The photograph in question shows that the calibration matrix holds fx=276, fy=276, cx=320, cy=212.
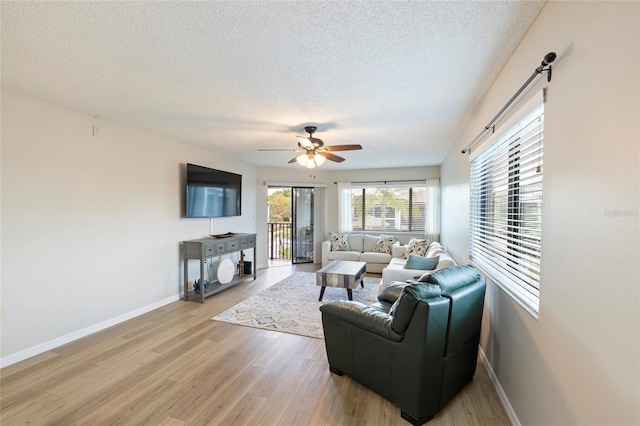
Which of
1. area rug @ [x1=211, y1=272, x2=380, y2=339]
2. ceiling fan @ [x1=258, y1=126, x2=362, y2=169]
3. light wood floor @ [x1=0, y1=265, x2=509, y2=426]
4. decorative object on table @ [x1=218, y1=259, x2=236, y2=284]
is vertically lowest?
light wood floor @ [x1=0, y1=265, x2=509, y2=426]

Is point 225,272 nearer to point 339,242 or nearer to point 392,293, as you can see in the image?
point 339,242

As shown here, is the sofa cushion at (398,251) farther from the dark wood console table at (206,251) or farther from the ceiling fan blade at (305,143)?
the ceiling fan blade at (305,143)

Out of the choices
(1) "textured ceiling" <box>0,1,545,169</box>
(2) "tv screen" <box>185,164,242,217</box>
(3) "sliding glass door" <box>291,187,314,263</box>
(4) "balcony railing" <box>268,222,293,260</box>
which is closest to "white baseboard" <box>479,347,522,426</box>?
(1) "textured ceiling" <box>0,1,545,169</box>

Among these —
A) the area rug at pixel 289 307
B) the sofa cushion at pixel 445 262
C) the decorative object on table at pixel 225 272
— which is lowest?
the area rug at pixel 289 307

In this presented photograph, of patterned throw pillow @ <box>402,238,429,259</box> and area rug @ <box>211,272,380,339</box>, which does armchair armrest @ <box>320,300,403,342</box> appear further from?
patterned throw pillow @ <box>402,238,429,259</box>

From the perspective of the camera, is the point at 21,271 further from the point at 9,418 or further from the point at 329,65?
the point at 329,65

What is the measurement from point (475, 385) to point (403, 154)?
3.73 meters

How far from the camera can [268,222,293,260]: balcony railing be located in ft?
24.1

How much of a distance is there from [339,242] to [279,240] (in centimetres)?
186

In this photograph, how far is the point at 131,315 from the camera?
3.50 metres

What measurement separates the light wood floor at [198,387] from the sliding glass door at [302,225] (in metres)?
3.92

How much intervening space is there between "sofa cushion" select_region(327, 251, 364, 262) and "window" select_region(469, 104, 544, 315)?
3.28 meters

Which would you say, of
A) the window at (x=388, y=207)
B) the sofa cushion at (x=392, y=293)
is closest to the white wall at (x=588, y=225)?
the sofa cushion at (x=392, y=293)

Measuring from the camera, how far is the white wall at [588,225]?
879mm
